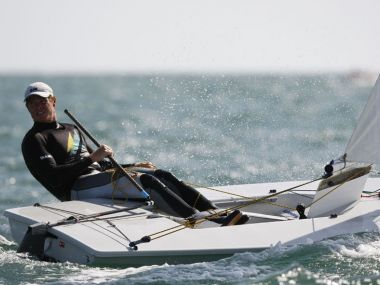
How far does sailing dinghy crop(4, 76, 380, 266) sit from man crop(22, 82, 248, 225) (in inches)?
3.9

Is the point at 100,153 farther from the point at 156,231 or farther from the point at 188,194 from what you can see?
the point at 156,231

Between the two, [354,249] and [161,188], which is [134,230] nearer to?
[161,188]

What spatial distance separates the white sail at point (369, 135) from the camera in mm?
6395

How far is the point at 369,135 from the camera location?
641 centimetres

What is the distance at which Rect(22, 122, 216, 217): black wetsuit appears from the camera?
638cm

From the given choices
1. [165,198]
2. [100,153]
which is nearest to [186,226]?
[165,198]

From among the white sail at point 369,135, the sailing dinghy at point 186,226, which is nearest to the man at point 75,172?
the sailing dinghy at point 186,226

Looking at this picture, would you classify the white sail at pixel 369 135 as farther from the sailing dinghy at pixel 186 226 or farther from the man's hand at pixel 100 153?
the man's hand at pixel 100 153

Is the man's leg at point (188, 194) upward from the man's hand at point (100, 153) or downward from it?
downward

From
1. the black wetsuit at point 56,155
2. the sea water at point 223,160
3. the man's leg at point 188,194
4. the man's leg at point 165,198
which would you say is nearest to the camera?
the sea water at point 223,160

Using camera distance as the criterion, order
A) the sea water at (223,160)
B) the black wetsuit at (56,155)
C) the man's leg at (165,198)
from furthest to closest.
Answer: the black wetsuit at (56,155), the man's leg at (165,198), the sea water at (223,160)

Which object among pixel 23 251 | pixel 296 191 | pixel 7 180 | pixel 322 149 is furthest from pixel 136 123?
pixel 23 251

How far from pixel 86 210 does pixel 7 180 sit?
232 inches

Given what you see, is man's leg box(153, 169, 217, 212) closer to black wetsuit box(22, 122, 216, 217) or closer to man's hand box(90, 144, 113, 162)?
black wetsuit box(22, 122, 216, 217)
